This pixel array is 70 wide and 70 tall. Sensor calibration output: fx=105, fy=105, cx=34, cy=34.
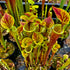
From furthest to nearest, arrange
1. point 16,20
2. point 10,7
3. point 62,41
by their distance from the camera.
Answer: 1. point 62,41
2. point 16,20
3. point 10,7

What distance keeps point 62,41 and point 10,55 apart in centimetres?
39

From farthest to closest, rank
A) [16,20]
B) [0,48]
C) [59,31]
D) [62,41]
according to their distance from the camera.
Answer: [62,41] → [0,48] → [16,20] → [59,31]

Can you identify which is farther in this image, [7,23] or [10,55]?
[10,55]

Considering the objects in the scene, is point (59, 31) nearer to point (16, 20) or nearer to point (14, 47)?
point (16, 20)

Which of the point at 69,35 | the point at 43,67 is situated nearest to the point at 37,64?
the point at 43,67

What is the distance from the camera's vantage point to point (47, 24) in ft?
1.22

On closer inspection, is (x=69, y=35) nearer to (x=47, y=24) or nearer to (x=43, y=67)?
(x=43, y=67)

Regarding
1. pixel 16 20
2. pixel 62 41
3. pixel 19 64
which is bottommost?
pixel 19 64

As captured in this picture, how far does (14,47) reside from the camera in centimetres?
73

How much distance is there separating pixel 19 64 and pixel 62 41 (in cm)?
36

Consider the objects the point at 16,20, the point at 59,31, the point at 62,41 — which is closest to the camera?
the point at 59,31

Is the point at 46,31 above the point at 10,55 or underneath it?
above

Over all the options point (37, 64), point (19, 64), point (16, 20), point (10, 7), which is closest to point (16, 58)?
point (19, 64)

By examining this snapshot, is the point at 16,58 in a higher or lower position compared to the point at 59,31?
lower
